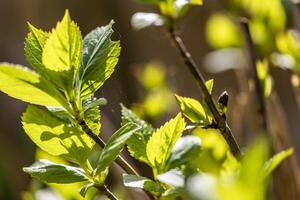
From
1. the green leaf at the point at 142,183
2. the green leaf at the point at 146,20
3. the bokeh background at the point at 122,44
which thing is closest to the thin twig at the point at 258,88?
the green leaf at the point at 146,20

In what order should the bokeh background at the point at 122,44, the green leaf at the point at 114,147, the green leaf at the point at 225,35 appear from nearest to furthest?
the green leaf at the point at 114,147 < the green leaf at the point at 225,35 < the bokeh background at the point at 122,44

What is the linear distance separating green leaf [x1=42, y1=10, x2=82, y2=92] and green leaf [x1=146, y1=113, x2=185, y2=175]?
2.1 inches

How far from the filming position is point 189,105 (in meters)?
0.38

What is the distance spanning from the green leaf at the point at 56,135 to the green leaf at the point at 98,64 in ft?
0.07

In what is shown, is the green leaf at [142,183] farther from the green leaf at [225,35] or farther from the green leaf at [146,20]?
the green leaf at [225,35]

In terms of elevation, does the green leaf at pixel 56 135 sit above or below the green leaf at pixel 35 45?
below

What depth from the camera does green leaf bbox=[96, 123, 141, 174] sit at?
1.08ft

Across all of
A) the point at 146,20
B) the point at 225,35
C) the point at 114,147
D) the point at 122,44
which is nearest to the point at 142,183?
the point at 114,147

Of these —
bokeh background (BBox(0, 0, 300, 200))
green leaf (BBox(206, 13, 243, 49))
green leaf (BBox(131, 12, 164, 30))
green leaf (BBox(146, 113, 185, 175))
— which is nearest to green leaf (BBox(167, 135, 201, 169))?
green leaf (BBox(146, 113, 185, 175))

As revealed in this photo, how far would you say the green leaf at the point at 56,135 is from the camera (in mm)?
358

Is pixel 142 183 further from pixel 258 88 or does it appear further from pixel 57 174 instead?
pixel 258 88

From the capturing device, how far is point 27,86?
1.10 feet

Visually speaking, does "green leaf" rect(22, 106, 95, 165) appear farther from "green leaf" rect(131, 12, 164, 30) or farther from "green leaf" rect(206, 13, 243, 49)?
"green leaf" rect(206, 13, 243, 49)

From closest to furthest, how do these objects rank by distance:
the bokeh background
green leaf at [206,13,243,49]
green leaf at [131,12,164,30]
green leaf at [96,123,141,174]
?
1. green leaf at [96,123,141,174]
2. green leaf at [131,12,164,30]
3. green leaf at [206,13,243,49]
4. the bokeh background
